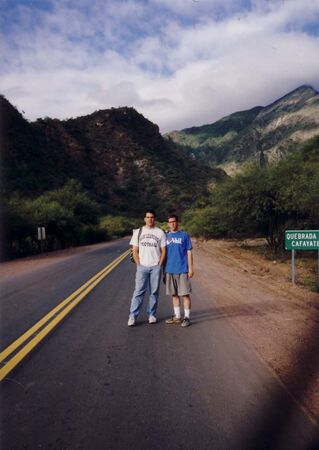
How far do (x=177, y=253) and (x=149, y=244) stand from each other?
521mm

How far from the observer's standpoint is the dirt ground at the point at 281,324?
4820 mm

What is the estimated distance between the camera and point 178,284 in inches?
296

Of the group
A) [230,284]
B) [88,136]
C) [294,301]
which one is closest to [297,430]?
[294,301]

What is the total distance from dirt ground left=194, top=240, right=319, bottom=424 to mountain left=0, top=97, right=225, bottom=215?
60.9 metres

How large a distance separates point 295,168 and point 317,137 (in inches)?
1658

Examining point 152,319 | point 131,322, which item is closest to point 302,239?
point 152,319

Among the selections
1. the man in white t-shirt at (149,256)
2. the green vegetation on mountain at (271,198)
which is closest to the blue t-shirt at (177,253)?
the man in white t-shirt at (149,256)

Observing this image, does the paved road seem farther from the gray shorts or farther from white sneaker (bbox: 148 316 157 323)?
the gray shorts

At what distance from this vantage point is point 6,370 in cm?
504

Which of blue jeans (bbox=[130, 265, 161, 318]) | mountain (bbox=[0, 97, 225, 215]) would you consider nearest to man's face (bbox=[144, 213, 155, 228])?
blue jeans (bbox=[130, 265, 161, 318])

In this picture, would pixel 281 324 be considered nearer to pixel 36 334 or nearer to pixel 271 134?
pixel 36 334

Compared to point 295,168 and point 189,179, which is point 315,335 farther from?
point 189,179

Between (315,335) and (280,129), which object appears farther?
(280,129)

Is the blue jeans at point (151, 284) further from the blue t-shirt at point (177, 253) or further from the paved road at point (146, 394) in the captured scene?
the paved road at point (146, 394)
